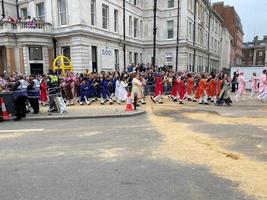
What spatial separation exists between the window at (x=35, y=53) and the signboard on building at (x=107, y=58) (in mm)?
6694

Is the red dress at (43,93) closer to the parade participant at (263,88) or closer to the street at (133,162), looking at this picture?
the street at (133,162)

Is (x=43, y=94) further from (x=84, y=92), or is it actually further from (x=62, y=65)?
(x=62, y=65)

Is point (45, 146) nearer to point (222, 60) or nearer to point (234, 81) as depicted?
point (234, 81)

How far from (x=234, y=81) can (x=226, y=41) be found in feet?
219

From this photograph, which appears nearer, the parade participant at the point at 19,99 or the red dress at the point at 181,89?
the parade participant at the point at 19,99

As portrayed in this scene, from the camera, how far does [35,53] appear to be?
27922 millimetres

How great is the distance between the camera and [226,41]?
84250 millimetres

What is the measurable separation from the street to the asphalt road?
15 millimetres

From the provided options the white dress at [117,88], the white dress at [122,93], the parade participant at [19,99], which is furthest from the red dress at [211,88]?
the parade participant at [19,99]

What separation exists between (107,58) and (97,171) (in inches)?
1073

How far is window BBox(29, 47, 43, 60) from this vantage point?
27.7 meters

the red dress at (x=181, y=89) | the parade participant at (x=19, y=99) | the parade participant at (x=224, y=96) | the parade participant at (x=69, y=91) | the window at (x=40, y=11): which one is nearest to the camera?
the parade participant at (x=19, y=99)

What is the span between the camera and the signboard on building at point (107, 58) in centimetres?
3083

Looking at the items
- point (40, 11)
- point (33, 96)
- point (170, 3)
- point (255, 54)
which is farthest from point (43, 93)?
point (255, 54)
